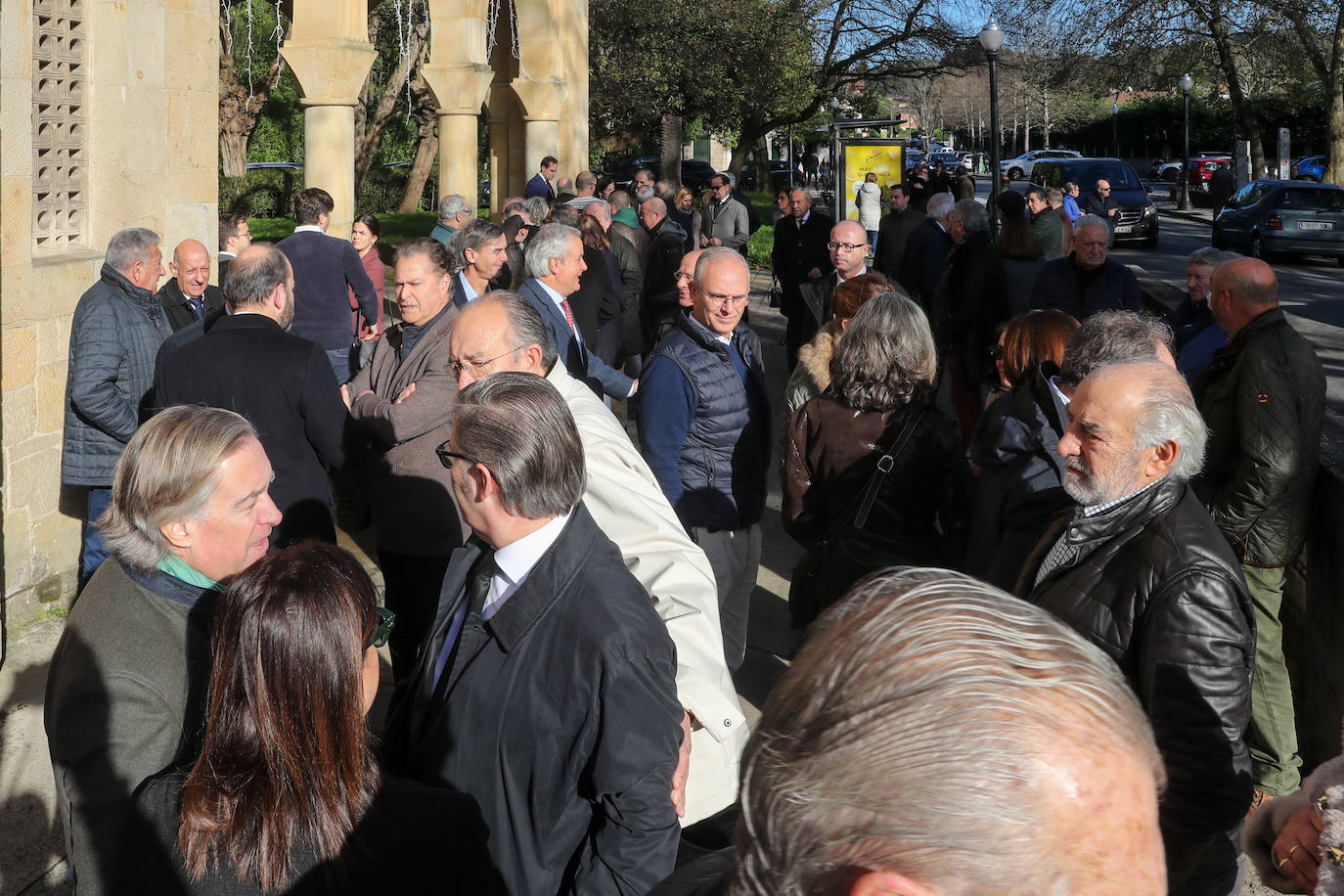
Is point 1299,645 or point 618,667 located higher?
point 618,667

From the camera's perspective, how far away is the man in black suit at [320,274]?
784 centimetres

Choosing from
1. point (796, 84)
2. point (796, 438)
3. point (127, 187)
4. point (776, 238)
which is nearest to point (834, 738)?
point (796, 438)

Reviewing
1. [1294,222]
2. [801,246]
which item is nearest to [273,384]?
[801,246]

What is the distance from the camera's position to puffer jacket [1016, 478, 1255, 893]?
8.80 ft

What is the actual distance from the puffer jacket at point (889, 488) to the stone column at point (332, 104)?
7890 mm

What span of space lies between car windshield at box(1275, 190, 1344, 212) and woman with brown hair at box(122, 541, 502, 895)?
86.5 feet

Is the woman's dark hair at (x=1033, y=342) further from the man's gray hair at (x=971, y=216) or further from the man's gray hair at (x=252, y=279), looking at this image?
the man's gray hair at (x=971, y=216)

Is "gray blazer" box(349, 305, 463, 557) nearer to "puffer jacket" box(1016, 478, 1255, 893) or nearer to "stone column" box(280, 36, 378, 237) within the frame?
"puffer jacket" box(1016, 478, 1255, 893)

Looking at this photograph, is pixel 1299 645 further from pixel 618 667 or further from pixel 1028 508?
Result: pixel 618 667

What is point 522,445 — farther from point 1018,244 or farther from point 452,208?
point 452,208

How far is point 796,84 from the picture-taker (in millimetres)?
33312

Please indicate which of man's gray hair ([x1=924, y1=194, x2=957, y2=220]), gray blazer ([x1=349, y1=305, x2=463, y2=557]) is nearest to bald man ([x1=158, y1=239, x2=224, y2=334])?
gray blazer ([x1=349, y1=305, x2=463, y2=557])

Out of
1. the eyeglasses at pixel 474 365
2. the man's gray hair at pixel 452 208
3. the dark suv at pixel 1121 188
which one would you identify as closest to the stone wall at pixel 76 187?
the man's gray hair at pixel 452 208

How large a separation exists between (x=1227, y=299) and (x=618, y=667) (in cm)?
338
